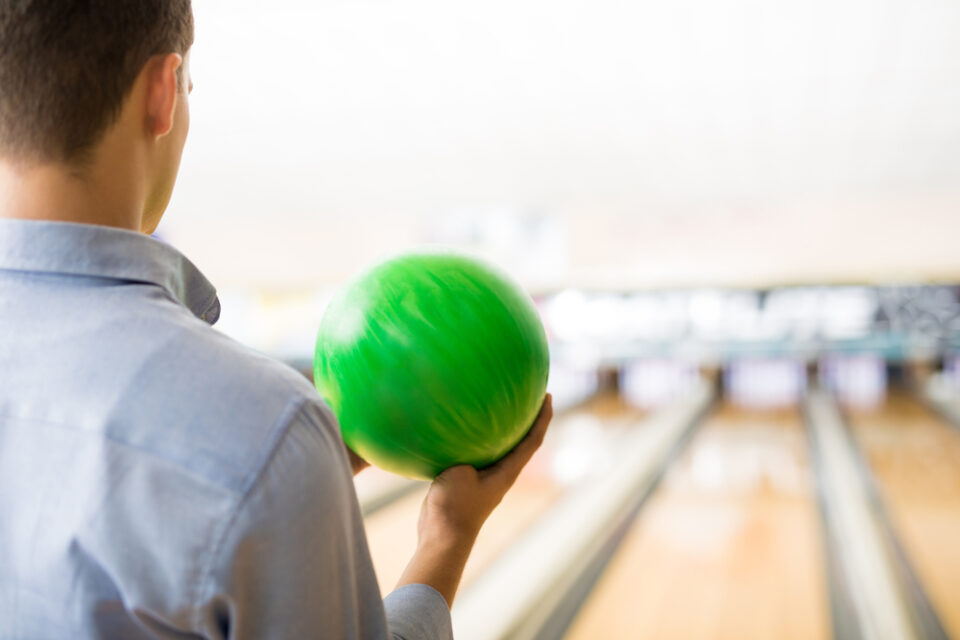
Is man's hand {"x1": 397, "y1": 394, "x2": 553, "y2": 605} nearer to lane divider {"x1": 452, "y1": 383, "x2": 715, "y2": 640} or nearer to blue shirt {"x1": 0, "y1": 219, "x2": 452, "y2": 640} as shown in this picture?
blue shirt {"x1": 0, "y1": 219, "x2": 452, "y2": 640}

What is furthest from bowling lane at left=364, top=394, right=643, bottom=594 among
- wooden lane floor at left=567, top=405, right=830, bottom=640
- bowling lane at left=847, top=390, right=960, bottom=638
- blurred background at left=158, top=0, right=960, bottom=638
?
bowling lane at left=847, top=390, right=960, bottom=638

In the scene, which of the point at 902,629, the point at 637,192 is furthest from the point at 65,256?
the point at 637,192

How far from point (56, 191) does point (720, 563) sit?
9.36 ft

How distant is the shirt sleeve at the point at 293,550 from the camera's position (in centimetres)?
53

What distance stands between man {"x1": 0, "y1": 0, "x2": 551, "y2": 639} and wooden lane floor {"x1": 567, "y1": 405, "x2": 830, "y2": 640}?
2079 millimetres

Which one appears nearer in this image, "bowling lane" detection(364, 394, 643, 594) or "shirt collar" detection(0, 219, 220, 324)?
"shirt collar" detection(0, 219, 220, 324)

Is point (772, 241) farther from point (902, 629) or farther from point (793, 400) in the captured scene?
point (902, 629)

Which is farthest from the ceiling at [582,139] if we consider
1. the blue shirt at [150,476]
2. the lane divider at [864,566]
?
the blue shirt at [150,476]

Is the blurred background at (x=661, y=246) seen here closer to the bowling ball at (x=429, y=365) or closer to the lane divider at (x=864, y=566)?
the lane divider at (x=864, y=566)

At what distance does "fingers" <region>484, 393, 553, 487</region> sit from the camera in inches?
39.8

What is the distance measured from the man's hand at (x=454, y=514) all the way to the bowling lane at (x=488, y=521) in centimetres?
166

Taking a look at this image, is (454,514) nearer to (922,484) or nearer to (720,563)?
(720,563)

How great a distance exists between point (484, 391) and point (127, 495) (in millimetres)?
500

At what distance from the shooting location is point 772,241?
689cm
